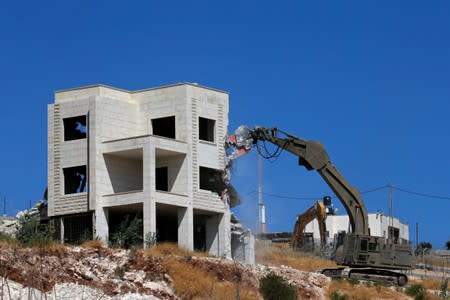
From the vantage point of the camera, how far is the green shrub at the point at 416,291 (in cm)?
5125

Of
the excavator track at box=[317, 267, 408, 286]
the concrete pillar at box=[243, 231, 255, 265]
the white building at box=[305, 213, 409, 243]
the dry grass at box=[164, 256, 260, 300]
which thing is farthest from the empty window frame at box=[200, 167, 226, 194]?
the white building at box=[305, 213, 409, 243]

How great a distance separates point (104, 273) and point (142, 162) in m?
20.0

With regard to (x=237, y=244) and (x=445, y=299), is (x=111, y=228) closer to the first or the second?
(x=237, y=244)

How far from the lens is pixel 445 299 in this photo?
51.8 m

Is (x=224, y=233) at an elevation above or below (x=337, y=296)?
above

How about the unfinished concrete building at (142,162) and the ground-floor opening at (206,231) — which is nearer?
the unfinished concrete building at (142,162)

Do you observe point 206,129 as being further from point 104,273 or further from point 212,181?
point 104,273

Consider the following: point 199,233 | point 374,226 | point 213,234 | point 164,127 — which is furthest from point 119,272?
point 374,226

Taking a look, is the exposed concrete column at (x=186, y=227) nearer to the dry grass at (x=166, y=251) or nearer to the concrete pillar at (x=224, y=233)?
the concrete pillar at (x=224, y=233)

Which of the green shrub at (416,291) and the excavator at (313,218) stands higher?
the excavator at (313,218)

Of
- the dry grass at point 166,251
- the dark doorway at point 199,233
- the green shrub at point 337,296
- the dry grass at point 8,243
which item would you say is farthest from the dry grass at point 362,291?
the dry grass at point 8,243

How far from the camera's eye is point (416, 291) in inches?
2048

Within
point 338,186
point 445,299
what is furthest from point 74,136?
point 445,299

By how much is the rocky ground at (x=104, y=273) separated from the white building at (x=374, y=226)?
55859 millimetres
